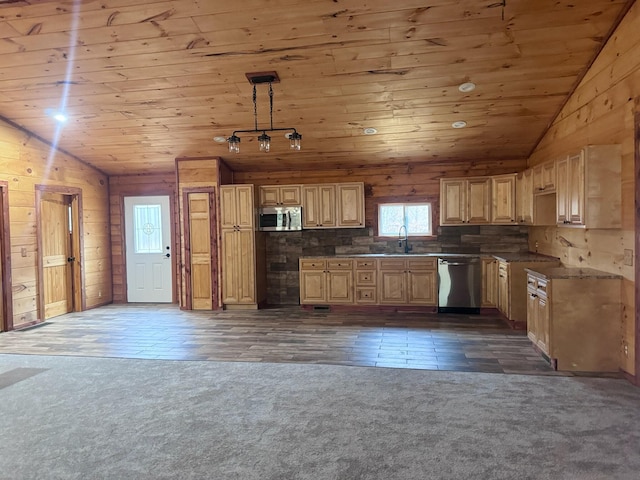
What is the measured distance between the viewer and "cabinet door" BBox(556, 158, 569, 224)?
3.96 metres

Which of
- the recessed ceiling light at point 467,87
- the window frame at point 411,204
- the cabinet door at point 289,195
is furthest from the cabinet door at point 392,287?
the recessed ceiling light at point 467,87

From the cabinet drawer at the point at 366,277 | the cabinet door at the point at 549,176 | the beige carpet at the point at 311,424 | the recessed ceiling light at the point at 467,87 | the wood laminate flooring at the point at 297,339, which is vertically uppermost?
the recessed ceiling light at the point at 467,87

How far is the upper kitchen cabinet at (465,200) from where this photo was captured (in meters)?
5.93

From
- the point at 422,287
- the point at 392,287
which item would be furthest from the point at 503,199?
the point at 392,287

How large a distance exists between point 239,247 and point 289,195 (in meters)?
1.14

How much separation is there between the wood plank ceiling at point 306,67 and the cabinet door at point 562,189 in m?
0.89

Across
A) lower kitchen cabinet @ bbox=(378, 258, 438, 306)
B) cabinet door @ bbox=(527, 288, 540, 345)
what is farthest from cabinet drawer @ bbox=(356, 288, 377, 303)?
cabinet door @ bbox=(527, 288, 540, 345)

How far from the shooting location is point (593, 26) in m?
3.41

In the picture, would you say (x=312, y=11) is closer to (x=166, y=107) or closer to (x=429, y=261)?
(x=166, y=107)

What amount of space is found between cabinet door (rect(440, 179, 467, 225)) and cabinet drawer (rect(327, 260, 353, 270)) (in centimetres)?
152

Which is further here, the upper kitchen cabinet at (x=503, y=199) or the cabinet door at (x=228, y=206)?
the cabinet door at (x=228, y=206)

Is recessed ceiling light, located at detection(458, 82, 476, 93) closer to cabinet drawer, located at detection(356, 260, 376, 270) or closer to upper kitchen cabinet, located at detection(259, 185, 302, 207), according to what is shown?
cabinet drawer, located at detection(356, 260, 376, 270)

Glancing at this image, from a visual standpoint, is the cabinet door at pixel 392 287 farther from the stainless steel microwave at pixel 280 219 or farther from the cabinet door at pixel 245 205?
the cabinet door at pixel 245 205

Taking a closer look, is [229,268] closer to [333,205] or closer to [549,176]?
[333,205]
